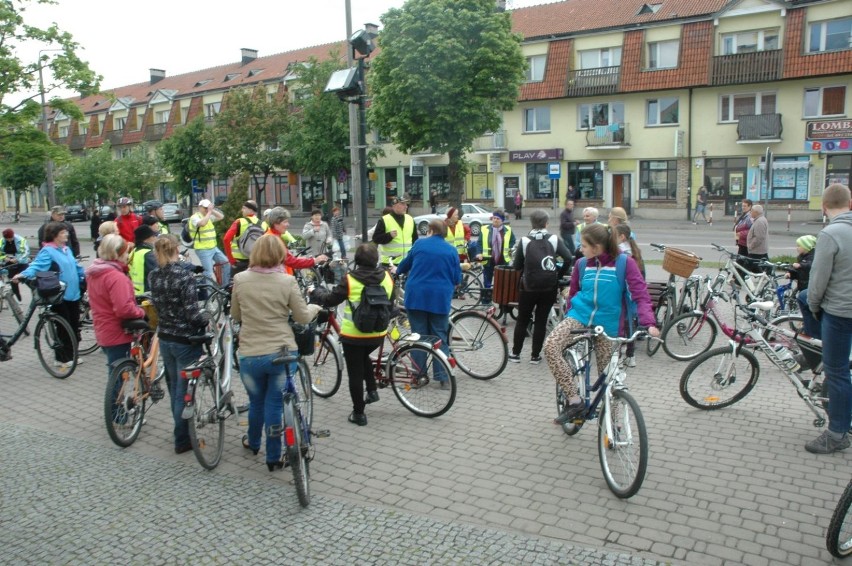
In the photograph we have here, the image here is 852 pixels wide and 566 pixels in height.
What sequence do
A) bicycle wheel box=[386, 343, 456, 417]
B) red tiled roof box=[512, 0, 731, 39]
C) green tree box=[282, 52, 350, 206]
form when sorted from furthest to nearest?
green tree box=[282, 52, 350, 206], red tiled roof box=[512, 0, 731, 39], bicycle wheel box=[386, 343, 456, 417]

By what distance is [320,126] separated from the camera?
41719 millimetres

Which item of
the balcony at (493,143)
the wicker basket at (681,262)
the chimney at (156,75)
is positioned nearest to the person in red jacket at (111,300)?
the wicker basket at (681,262)

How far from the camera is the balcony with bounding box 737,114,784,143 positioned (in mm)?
33719

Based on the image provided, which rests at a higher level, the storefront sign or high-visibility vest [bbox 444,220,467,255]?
the storefront sign

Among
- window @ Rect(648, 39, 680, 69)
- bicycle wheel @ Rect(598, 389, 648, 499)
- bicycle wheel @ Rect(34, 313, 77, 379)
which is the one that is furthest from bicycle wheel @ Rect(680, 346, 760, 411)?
window @ Rect(648, 39, 680, 69)

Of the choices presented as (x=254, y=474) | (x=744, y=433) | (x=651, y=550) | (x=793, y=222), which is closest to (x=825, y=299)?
(x=744, y=433)

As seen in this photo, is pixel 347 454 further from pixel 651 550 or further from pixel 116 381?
pixel 651 550

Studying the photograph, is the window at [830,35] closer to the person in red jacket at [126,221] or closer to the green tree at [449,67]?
the green tree at [449,67]

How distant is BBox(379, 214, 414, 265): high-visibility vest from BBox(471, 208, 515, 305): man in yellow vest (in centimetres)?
130

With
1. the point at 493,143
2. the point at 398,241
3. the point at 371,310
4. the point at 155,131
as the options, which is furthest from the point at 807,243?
the point at 155,131

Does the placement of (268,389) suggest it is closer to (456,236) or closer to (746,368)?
(746,368)

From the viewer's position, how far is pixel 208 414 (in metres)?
5.63

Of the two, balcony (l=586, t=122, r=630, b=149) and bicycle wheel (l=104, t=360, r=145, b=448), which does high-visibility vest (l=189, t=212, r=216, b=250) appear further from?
balcony (l=586, t=122, r=630, b=149)

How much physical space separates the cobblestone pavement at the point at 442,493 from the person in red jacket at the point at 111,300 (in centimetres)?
85
